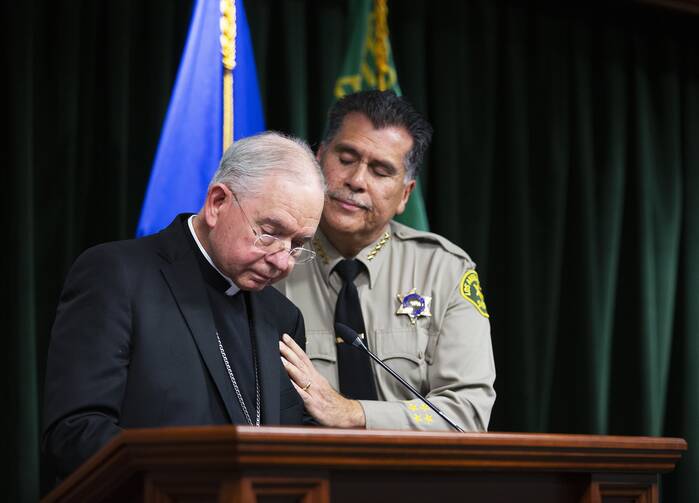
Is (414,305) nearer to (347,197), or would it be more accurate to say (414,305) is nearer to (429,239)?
(429,239)

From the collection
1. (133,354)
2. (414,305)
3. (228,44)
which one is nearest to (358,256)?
(414,305)

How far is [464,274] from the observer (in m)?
3.06

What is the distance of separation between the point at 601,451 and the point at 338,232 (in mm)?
1479

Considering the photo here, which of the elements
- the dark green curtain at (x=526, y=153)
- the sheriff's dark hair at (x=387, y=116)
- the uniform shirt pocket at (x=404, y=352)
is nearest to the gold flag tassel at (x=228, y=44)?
the sheriff's dark hair at (x=387, y=116)

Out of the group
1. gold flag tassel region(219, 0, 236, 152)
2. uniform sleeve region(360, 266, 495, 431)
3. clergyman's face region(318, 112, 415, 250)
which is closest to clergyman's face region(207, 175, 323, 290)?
uniform sleeve region(360, 266, 495, 431)

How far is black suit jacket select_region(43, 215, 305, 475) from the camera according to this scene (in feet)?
5.95

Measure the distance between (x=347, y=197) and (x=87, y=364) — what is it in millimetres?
1255

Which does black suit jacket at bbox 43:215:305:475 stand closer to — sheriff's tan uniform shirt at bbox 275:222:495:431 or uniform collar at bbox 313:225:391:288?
sheriff's tan uniform shirt at bbox 275:222:495:431

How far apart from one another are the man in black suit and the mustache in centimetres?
64

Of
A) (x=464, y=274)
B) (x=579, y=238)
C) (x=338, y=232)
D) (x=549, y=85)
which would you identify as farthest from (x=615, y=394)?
(x=338, y=232)

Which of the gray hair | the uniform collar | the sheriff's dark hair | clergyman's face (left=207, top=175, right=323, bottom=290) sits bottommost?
the uniform collar

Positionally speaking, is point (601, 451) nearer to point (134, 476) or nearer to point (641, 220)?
point (134, 476)

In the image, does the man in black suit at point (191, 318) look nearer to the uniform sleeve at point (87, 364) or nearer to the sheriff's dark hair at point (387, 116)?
the uniform sleeve at point (87, 364)

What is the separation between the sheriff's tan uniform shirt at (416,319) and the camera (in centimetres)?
286
